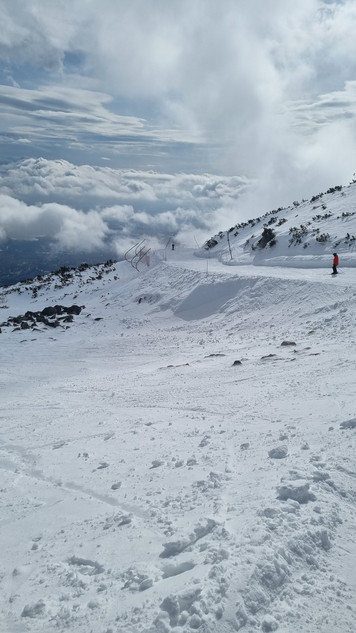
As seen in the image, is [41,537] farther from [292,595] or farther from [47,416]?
[47,416]

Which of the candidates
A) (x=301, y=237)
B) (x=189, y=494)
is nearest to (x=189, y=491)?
(x=189, y=494)

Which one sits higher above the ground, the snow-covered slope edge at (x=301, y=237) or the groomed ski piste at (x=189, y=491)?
the snow-covered slope edge at (x=301, y=237)

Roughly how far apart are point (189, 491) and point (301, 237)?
917 inches

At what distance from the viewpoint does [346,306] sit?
15531 mm

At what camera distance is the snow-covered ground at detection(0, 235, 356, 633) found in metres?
3.94

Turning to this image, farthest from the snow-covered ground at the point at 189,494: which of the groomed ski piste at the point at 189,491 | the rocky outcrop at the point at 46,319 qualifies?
the rocky outcrop at the point at 46,319

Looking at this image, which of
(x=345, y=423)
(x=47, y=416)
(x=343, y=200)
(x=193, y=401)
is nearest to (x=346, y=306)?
(x=193, y=401)

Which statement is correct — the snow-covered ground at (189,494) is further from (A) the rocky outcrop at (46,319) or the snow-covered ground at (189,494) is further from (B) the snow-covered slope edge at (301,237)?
(B) the snow-covered slope edge at (301,237)

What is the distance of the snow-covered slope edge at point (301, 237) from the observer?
940 inches

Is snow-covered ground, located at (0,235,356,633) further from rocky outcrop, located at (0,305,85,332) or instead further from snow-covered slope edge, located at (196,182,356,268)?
snow-covered slope edge, located at (196,182,356,268)

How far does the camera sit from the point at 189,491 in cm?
577

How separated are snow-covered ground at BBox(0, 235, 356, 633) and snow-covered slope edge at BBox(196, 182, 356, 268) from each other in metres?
9.89

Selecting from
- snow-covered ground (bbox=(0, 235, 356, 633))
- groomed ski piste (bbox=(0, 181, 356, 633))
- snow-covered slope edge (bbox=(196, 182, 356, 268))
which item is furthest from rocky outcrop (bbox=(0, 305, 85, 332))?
snow-covered slope edge (bbox=(196, 182, 356, 268))

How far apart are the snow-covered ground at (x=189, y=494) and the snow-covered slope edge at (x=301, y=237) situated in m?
9.89
